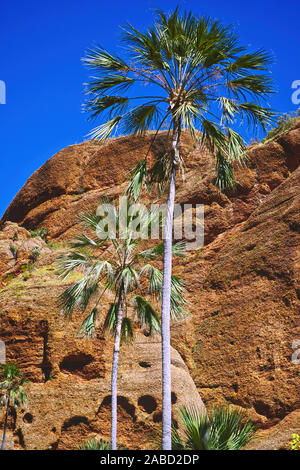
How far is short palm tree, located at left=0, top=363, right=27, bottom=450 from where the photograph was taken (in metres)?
20.5

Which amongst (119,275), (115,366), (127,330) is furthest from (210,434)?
(127,330)

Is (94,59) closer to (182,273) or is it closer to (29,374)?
(29,374)

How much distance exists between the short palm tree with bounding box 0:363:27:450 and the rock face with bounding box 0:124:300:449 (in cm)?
39

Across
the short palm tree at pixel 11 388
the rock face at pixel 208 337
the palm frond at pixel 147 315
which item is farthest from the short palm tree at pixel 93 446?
the short palm tree at pixel 11 388

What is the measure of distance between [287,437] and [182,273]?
1252 centimetres

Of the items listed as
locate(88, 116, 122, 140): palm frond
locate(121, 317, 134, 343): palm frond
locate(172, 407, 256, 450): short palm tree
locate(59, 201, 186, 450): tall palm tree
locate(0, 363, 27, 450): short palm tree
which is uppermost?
locate(88, 116, 122, 140): palm frond

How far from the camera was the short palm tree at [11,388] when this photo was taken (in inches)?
806

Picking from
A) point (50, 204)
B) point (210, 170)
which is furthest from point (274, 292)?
point (50, 204)

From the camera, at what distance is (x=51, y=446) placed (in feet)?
64.5

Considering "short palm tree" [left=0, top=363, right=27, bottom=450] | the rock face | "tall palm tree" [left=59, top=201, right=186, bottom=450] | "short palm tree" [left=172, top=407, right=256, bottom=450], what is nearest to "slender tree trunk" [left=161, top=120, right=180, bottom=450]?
"short palm tree" [left=172, top=407, right=256, bottom=450]

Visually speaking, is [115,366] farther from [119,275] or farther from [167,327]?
[167,327]

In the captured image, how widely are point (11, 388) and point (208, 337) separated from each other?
964cm

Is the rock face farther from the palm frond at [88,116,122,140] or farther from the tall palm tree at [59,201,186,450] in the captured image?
the palm frond at [88,116,122,140]
